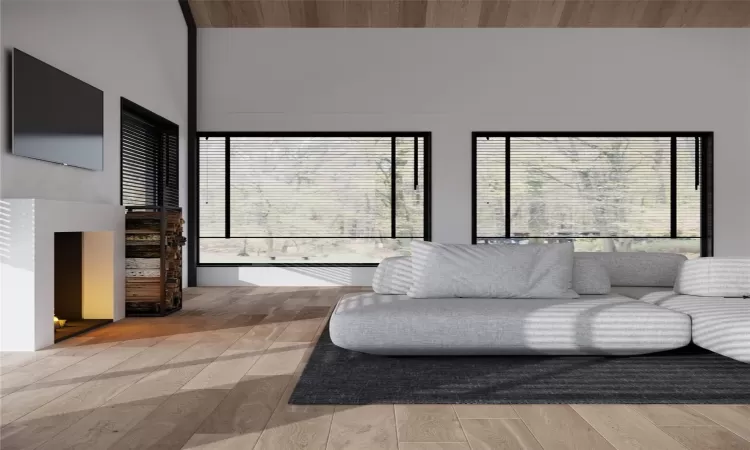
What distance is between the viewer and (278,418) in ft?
7.18

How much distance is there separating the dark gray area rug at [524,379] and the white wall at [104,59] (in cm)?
228

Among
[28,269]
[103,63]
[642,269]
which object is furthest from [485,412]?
[103,63]

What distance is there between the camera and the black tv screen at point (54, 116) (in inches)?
147

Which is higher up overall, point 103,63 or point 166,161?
point 103,63

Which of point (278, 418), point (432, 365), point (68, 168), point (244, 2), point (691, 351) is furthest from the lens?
point (244, 2)

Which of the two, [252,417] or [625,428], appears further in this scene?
[252,417]

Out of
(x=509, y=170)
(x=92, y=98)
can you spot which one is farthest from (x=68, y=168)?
(x=509, y=170)

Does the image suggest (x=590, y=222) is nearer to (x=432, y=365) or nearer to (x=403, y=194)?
(x=403, y=194)

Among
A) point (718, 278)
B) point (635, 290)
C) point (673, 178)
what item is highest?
point (673, 178)

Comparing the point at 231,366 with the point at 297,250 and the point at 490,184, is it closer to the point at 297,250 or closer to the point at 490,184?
the point at 297,250

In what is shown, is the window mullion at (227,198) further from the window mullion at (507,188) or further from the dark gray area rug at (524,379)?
the dark gray area rug at (524,379)

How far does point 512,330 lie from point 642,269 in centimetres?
152

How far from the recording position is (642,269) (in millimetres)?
4078

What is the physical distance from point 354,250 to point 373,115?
155 cm
